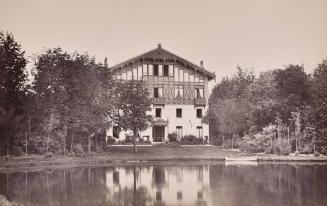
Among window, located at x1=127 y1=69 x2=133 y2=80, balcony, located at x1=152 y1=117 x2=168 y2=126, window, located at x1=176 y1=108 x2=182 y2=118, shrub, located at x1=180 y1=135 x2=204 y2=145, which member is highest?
window, located at x1=127 y1=69 x2=133 y2=80

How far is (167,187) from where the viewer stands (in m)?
15.5

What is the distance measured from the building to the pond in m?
21.9

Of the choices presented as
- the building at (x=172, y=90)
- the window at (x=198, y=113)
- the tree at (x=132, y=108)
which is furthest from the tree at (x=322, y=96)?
the window at (x=198, y=113)

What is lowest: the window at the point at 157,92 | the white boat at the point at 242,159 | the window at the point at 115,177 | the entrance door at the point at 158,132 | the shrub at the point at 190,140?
the window at the point at 115,177

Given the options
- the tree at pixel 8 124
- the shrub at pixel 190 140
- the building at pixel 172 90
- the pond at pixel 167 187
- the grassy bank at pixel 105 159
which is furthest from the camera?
the building at pixel 172 90

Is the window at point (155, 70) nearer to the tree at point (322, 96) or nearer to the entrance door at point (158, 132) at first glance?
the entrance door at point (158, 132)

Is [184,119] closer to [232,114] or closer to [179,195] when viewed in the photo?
[232,114]

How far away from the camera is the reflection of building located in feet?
41.8

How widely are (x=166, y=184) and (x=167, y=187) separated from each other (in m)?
0.83

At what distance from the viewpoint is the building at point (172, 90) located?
42.6m

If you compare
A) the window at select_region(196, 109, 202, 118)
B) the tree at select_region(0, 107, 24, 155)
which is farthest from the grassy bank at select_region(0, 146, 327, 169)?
the window at select_region(196, 109, 202, 118)

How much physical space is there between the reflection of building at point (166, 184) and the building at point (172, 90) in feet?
70.2

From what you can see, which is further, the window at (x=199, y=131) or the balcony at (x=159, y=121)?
the window at (x=199, y=131)

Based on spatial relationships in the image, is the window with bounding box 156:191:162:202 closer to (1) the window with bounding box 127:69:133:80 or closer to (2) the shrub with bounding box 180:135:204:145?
(2) the shrub with bounding box 180:135:204:145
